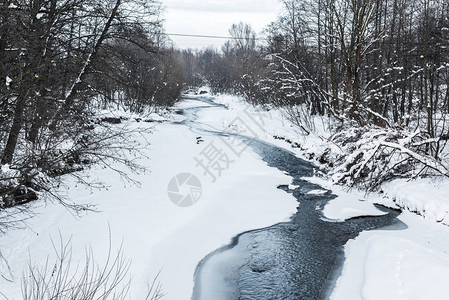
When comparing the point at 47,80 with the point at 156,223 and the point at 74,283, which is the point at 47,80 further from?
the point at 74,283

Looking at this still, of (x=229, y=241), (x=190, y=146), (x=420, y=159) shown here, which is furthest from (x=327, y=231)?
(x=190, y=146)

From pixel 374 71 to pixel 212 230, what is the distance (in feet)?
51.6

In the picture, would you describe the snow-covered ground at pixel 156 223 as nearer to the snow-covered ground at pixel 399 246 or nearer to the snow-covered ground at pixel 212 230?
the snow-covered ground at pixel 212 230

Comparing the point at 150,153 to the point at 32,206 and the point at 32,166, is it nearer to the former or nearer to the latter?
the point at 32,206

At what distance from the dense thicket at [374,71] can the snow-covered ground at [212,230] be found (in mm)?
1717

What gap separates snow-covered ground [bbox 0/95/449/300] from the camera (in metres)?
5.79

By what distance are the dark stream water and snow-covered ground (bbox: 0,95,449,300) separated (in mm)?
249

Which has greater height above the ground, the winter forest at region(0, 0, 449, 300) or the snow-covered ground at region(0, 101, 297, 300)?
the winter forest at region(0, 0, 449, 300)

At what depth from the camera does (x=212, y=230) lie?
8.37 meters

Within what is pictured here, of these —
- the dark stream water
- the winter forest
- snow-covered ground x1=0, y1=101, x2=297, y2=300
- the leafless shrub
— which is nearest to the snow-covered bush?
the winter forest

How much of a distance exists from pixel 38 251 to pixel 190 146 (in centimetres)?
1139

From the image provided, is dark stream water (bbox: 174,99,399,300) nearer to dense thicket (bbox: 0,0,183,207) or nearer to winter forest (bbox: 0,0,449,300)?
winter forest (bbox: 0,0,449,300)

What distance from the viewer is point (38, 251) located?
20.5 ft

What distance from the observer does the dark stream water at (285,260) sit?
231 inches
